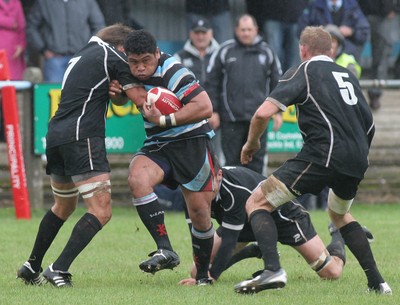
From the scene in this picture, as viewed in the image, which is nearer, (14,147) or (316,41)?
(316,41)

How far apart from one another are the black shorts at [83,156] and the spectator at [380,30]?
8.69 m

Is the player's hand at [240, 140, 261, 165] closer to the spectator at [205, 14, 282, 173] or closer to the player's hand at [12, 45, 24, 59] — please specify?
the spectator at [205, 14, 282, 173]

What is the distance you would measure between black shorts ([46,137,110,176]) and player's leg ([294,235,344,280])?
172 centimetres

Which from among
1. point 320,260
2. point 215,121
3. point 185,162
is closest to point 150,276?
point 185,162

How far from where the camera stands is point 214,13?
50.3ft

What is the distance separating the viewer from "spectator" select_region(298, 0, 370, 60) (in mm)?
15062

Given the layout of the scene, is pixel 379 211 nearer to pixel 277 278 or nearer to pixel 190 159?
pixel 190 159

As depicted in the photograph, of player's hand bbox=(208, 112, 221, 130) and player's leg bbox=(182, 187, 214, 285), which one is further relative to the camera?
player's hand bbox=(208, 112, 221, 130)

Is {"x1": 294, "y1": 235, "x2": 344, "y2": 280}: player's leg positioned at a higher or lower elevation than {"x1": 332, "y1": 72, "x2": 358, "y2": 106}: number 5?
lower

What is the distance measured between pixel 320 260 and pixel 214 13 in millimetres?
7296

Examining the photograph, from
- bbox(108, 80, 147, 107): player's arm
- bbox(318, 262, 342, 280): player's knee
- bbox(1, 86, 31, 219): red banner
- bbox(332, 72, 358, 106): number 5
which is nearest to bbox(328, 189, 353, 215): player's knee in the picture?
bbox(332, 72, 358, 106): number 5

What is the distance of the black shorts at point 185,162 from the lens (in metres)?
8.21

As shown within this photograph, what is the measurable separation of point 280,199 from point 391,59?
33.5ft

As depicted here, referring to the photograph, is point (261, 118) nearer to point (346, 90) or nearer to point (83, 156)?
point (346, 90)
